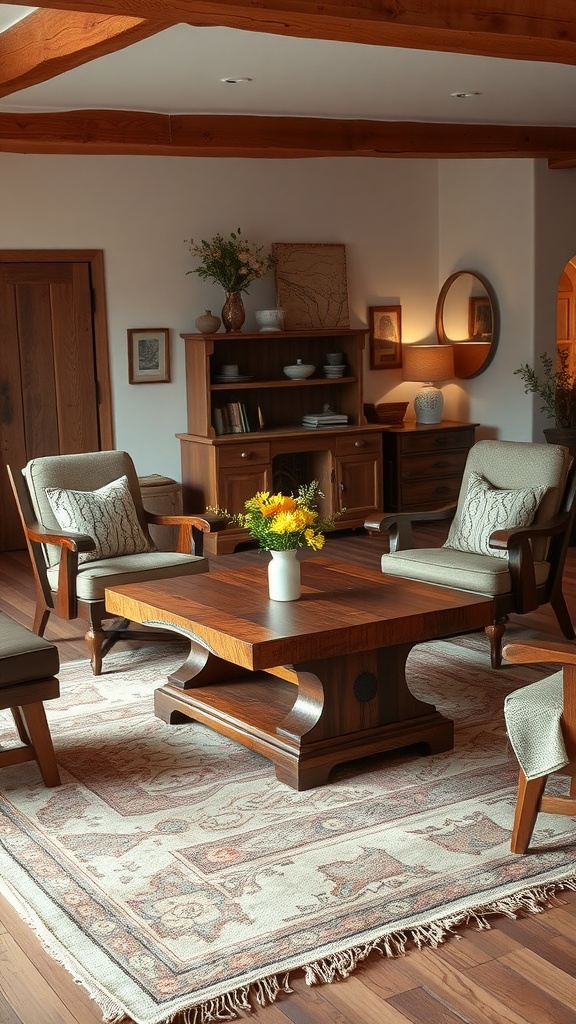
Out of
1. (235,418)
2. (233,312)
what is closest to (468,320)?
(233,312)

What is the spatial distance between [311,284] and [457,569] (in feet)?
13.0

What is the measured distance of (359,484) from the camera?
8047mm

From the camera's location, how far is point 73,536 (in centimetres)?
486

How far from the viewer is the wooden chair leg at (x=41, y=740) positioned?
11.8ft

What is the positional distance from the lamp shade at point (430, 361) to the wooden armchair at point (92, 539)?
3617 mm

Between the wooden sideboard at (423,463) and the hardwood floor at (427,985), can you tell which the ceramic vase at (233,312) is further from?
the hardwood floor at (427,985)

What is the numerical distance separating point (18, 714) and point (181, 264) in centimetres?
469

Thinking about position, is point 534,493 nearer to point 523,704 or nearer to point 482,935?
point 523,704

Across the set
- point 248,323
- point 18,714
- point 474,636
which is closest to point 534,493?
point 474,636

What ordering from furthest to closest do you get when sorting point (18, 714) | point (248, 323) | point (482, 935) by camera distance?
point (248, 323) → point (18, 714) → point (482, 935)

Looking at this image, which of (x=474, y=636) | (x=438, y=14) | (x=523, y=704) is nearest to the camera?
(x=523, y=704)

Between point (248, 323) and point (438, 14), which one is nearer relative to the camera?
point (438, 14)

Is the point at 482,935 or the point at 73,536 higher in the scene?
the point at 73,536

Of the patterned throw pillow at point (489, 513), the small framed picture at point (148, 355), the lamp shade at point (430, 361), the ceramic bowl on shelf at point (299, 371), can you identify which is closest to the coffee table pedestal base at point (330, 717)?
the patterned throw pillow at point (489, 513)
